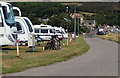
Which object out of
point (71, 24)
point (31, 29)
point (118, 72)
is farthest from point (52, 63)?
point (71, 24)

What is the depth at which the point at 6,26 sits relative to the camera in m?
22.3

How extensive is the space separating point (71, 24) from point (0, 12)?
53941mm

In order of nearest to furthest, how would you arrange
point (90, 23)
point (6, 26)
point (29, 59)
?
point (29, 59), point (6, 26), point (90, 23)

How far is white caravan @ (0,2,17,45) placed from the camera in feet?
71.2

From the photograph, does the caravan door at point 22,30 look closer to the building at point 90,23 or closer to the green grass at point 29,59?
the green grass at point 29,59

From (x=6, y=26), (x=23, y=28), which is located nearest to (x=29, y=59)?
(x=6, y=26)

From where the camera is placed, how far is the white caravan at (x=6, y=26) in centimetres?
2171

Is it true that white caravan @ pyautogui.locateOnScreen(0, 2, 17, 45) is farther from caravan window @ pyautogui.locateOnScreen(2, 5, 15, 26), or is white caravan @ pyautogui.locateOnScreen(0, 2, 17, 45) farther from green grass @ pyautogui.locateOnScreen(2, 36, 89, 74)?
green grass @ pyautogui.locateOnScreen(2, 36, 89, 74)

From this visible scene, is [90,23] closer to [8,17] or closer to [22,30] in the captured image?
[22,30]

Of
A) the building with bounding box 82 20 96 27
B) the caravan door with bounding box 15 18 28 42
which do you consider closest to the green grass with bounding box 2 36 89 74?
the caravan door with bounding box 15 18 28 42

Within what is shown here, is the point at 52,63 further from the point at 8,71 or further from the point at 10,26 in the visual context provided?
the point at 10,26

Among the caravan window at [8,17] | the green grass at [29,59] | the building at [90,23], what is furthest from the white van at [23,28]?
the building at [90,23]

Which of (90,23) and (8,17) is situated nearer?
(8,17)

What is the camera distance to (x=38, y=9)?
219ft
